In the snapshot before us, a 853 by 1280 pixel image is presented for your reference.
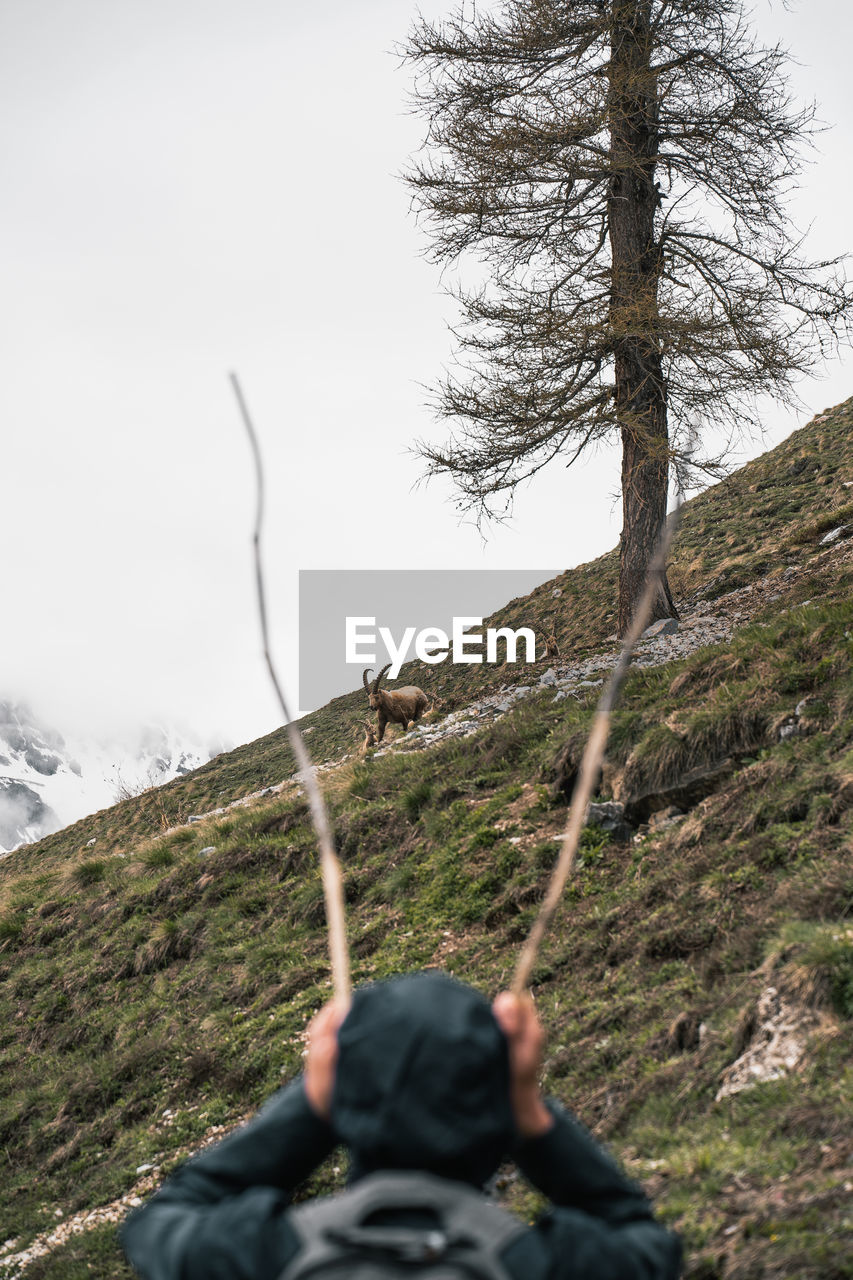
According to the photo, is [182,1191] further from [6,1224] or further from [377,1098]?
[6,1224]

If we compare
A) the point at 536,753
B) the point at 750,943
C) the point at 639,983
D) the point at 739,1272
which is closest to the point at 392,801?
the point at 536,753

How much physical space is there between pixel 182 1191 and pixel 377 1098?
43cm

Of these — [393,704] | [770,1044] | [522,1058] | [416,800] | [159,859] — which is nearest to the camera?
[522,1058]

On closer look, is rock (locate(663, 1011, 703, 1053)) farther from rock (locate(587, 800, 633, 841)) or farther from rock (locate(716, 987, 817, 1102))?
rock (locate(587, 800, 633, 841))

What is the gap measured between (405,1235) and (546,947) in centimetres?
482

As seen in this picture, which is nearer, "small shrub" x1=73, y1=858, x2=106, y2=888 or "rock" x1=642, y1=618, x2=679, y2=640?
"small shrub" x1=73, y1=858, x2=106, y2=888

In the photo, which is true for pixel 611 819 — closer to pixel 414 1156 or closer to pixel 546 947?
pixel 546 947

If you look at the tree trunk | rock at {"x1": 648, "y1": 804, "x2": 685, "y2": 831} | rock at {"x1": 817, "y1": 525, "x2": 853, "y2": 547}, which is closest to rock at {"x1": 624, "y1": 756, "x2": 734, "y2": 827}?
rock at {"x1": 648, "y1": 804, "x2": 685, "y2": 831}

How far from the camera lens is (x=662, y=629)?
12.8 meters

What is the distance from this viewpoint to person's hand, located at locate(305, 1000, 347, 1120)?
1.50 metres

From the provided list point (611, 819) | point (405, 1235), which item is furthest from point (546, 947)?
point (405, 1235)

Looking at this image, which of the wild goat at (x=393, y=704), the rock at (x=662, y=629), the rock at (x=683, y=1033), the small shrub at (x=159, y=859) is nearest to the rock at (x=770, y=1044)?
the rock at (x=683, y=1033)

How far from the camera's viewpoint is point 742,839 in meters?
5.67

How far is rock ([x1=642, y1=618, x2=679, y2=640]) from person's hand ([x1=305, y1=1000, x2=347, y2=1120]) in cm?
1142
